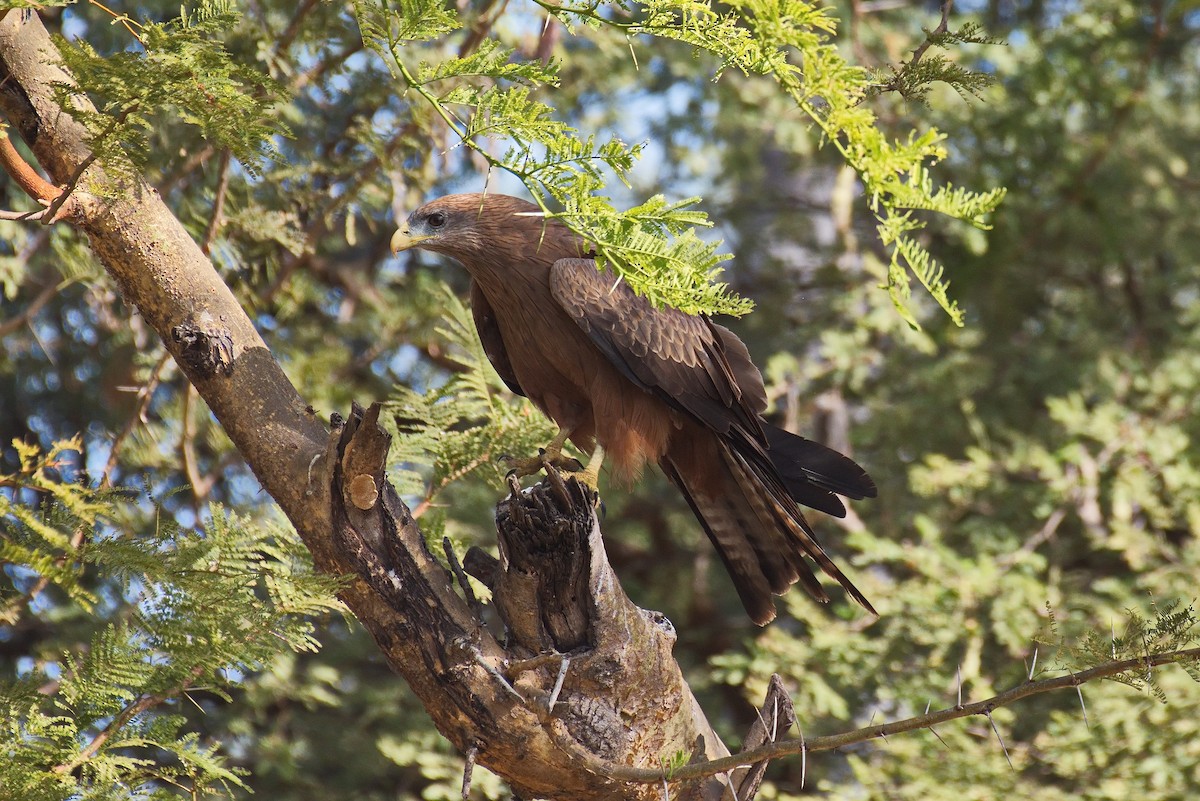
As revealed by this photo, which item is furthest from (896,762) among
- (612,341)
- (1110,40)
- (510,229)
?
(1110,40)

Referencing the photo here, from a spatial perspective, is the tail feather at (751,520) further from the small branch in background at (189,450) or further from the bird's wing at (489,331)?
the small branch in background at (189,450)

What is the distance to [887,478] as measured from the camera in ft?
24.2

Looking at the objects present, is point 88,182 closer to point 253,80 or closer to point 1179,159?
point 253,80

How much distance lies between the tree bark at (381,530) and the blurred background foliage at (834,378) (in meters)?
0.65

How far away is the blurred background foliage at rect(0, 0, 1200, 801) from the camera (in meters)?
4.98

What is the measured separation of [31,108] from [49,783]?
5.66 feet

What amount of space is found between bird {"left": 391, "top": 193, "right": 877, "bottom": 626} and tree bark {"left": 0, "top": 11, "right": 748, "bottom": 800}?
0.95 metres

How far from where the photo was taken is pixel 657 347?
4.16 metres

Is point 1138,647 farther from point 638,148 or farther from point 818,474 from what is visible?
point 818,474

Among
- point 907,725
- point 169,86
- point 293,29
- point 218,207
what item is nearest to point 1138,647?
point 907,725

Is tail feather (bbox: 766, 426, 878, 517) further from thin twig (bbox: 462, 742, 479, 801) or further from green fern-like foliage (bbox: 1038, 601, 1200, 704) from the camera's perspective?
thin twig (bbox: 462, 742, 479, 801)

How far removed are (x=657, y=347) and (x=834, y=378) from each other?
3127 mm

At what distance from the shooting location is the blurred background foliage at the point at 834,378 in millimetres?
4977

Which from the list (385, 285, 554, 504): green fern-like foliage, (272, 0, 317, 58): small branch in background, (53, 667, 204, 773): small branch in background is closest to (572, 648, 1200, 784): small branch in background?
(53, 667, 204, 773): small branch in background
